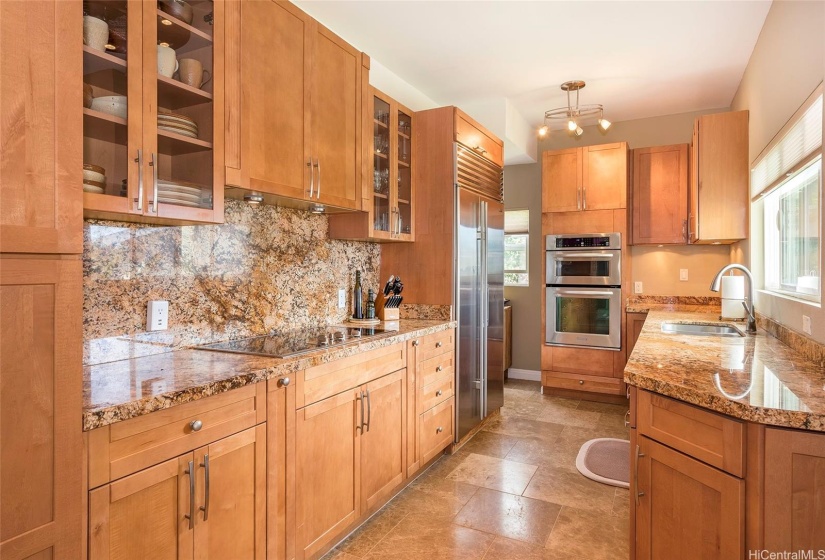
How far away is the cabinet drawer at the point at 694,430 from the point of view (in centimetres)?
135

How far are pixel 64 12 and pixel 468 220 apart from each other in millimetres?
2703

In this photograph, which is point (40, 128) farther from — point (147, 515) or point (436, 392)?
point (436, 392)

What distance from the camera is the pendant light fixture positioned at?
13.4ft

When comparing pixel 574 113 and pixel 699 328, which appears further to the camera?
pixel 574 113

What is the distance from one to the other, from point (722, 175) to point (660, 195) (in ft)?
3.44

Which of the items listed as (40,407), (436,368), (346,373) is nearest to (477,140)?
(436,368)

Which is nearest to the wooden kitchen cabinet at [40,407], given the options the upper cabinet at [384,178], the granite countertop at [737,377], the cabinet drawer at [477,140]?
the granite countertop at [737,377]

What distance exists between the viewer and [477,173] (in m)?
3.77

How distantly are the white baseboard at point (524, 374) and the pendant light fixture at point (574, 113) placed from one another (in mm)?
2711

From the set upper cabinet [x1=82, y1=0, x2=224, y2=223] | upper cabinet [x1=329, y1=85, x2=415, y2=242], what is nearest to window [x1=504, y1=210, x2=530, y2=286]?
upper cabinet [x1=329, y1=85, x2=415, y2=242]

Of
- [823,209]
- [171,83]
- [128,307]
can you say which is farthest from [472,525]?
[171,83]

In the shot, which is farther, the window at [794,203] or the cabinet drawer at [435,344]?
the cabinet drawer at [435,344]

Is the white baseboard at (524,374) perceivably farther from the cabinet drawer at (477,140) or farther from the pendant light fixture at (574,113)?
the pendant light fixture at (574,113)

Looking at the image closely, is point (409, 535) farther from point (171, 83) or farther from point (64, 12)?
point (64, 12)
